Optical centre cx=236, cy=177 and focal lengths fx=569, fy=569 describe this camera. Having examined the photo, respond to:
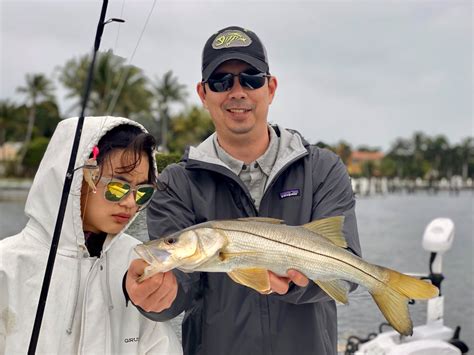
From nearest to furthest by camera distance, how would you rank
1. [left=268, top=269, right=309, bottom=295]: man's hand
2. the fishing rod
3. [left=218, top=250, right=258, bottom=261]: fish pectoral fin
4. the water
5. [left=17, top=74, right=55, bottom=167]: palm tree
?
[left=218, top=250, right=258, bottom=261]: fish pectoral fin < [left=268, top=269, right=309, bottom=295]: man's hand < the fishing rod < the water < [left=17, top=74, right=55, bottom=167]: palm tree

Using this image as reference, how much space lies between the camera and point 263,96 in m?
2.81

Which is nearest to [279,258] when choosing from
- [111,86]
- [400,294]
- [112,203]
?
[400,294]

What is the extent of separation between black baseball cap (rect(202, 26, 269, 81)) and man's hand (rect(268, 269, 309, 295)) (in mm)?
1013

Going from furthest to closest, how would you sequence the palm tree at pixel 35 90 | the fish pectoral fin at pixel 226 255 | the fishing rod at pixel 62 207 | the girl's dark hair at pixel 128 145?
the palm tree at pixel 35 90 → the girl's dark hair at pixel 128 145 → the fishing rod at pixel 62 207 → the fish pectoral fin at pixel 226 255

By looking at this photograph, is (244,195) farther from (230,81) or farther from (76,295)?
(76,295)

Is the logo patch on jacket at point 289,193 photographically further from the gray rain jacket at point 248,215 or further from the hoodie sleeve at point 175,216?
the hoodie sleeve at point 175,216

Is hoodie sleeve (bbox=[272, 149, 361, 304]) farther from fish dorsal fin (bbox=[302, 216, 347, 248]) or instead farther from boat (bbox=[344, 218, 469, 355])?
boat (bbox=[344, 218, 469, 355])

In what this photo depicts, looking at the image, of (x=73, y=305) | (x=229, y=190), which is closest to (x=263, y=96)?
(x=229, y=190)

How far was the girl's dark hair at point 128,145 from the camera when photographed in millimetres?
2795

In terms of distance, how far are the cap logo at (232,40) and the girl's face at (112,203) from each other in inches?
26.3

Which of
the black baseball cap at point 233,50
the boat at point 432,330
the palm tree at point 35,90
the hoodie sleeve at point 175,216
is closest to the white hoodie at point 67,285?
the hoodie sleeve at point 175,216

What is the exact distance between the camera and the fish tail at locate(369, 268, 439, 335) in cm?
244

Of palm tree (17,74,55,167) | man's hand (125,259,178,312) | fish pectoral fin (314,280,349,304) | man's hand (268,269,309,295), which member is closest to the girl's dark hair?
man's hand (125,259,178,312)

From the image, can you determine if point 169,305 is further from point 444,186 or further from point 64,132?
point 444,186
